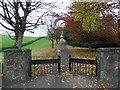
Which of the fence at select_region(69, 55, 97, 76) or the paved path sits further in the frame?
the fence at select_region(69, 55, 97, 76)

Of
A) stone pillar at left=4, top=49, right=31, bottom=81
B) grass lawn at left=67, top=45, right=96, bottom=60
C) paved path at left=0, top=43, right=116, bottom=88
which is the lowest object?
grass lawn at left=67, top=45, right=96, bottom=60

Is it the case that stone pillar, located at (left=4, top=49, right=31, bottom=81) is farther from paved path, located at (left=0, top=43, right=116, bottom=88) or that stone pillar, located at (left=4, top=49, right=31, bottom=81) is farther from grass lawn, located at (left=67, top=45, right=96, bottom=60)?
grass lawn, located at (left=67, top=45, right=96, bottom=60)

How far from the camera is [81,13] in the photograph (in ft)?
42.3

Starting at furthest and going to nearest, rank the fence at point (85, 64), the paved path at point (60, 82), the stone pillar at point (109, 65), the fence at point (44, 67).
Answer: the fence at point (44, 67)
the fence at point (85, 64)
the stone pillar at point (109, 65)
the paved path at point (60, 82)

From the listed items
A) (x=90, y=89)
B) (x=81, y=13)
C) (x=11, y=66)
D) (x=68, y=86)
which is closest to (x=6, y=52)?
(x=11, y=66)

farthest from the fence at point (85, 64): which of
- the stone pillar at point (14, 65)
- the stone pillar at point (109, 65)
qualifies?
the stone pillar at point (14, 65)

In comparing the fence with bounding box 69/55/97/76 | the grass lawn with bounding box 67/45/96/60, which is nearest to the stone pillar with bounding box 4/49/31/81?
the fence with bounding box 69/55/97/76

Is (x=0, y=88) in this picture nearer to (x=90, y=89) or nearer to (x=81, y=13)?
(x=90, y=89)

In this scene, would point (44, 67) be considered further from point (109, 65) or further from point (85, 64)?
point (109, 65)

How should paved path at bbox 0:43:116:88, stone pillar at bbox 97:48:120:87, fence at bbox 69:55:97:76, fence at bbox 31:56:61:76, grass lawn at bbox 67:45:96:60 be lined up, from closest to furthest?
1. paved path at bbox 0:43:116:88
2. stone pillar at bbox 97:48:120:87
3. fence at bbox 69:55:97:76
4. fence at bbox 31:56:61:76
5. grass lawn at bbox 67:45:96:60

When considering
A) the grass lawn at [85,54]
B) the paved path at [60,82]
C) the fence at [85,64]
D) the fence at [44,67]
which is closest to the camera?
the paved path at [60,82]

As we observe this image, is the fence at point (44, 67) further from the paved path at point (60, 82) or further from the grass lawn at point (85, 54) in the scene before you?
the grass lawn at point (85, 54)

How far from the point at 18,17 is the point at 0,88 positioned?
6.74 m

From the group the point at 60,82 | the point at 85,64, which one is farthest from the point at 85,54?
the point at 60,82
